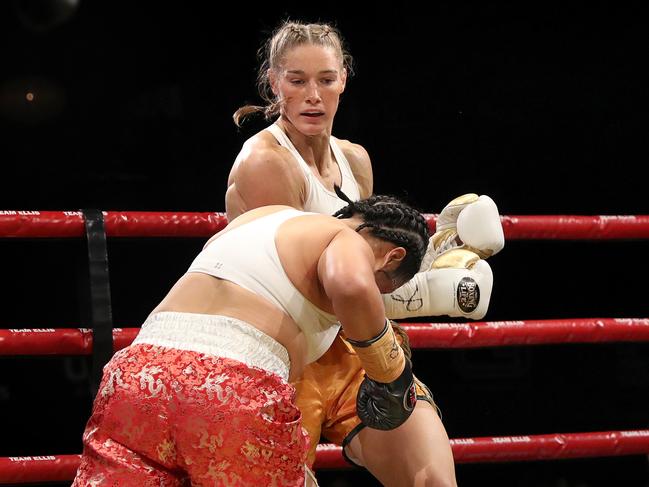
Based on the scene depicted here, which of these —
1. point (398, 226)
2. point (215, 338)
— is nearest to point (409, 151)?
point (398, 226)

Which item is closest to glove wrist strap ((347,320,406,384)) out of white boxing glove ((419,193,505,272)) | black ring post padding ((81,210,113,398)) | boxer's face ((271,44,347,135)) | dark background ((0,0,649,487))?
white boxing glove ((419,193,505,272))

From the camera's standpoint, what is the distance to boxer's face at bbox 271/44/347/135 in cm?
226

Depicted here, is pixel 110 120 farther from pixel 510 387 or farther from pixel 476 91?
pixel 510 387

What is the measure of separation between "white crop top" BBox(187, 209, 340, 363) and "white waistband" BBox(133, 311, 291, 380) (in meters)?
0.07

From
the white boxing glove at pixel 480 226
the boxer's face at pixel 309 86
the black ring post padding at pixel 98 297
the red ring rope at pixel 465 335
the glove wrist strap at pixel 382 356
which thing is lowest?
the red ring rope at pixel 465 335

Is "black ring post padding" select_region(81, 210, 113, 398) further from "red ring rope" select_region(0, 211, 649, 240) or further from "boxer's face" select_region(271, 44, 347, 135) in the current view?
"boxer's face" select_region(271, 44, 347, 135)

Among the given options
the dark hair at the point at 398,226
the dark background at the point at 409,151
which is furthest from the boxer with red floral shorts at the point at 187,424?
the dark background at the point at 409,151

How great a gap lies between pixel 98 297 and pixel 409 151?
2.00 metres

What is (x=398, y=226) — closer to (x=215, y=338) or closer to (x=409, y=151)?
(x=215, y=338)

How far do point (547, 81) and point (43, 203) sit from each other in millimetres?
2206

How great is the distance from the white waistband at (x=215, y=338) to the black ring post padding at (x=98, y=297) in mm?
805

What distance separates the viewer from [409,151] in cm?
415

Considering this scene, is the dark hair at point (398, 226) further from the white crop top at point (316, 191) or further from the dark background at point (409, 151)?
the dark background at point (409, 151)

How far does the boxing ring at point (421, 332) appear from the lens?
7.86 ft
